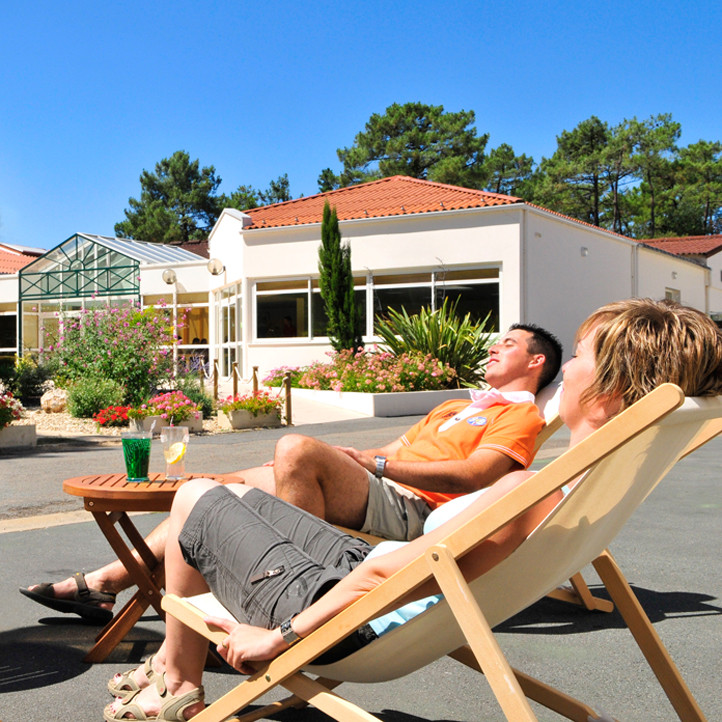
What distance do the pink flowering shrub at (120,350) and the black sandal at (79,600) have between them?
447 inches

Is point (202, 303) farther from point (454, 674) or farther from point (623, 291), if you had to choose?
point (454, 674)

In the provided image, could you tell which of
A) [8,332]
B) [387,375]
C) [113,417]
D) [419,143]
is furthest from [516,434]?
[419,143]

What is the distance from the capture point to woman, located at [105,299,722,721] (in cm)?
175

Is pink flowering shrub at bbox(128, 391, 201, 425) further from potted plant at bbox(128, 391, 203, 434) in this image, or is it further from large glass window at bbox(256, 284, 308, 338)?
large glass window at bbox(256, 284, 308, 338)

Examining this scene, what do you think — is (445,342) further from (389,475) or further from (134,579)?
(134,579)

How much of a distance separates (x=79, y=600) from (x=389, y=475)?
53.6 inches

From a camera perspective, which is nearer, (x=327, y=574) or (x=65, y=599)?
(x=327, y=574)

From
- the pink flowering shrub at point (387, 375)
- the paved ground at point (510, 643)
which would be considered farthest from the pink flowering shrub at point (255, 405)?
the paved ground at point (510, 643)

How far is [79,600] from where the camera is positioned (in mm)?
3322

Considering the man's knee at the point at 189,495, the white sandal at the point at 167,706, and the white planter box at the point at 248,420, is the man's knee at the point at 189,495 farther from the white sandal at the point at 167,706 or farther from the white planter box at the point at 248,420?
the white planter box at the point at 248,420

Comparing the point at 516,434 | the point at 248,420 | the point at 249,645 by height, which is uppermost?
the point at 516,434

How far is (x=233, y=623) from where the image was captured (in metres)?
2.02

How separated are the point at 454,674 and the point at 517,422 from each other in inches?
37.8

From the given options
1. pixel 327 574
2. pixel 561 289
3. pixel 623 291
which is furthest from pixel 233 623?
pixel 623 291
